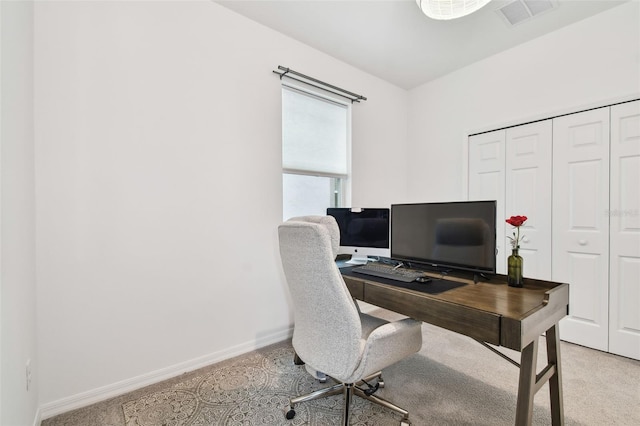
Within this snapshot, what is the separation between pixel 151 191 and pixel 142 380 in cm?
127

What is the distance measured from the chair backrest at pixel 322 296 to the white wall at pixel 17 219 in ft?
3.53

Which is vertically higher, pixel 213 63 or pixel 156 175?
pixel 213 63

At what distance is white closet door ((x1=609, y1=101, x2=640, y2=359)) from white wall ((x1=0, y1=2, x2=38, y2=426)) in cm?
379

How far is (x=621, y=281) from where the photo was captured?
7.62 ft

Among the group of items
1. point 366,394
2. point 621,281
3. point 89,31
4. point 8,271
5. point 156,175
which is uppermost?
point 89,31

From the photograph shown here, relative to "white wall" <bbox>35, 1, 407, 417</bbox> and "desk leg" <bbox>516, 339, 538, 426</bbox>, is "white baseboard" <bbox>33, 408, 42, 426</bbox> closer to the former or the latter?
"white wall" <bbox>35, 1, 407, 417</bbox>

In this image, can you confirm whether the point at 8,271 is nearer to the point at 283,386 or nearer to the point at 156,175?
the point at 156,175

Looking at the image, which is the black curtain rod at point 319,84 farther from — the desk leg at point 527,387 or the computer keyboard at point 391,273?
the desk leg at point 527,387

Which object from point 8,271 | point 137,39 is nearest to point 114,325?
point 8,271

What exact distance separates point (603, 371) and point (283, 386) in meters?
2.33

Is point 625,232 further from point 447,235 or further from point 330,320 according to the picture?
point 330,320

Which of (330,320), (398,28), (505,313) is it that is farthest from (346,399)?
(398,28)

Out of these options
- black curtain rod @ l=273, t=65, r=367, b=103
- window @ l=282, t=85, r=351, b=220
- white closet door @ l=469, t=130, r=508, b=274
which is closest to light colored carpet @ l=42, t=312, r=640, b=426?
white closet door @ l=469, t=130, r=508, b=274

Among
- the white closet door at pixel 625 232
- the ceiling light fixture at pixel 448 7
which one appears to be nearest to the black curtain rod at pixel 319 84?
the ceiling light fixture at pixel 448 7
